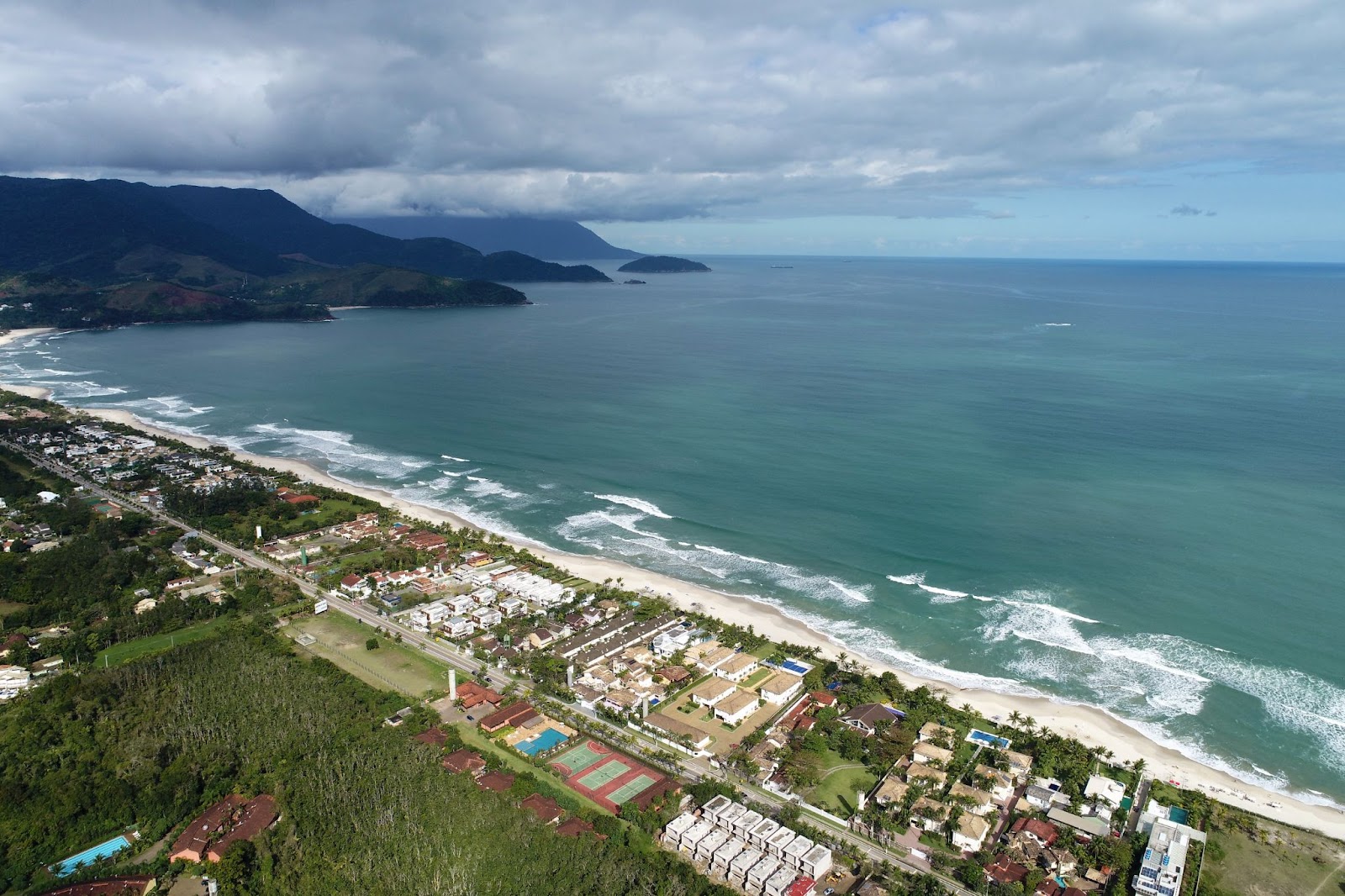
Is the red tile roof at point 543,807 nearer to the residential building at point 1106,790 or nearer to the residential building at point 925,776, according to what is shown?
the residential building at point 925,776

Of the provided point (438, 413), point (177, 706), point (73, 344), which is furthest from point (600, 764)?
point (73, 344)

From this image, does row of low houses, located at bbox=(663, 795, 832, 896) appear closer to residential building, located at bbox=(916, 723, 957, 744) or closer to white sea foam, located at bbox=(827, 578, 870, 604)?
residential building, located at bbox=(916, 723, 957, 744)

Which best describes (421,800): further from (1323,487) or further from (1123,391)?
(1123,391)

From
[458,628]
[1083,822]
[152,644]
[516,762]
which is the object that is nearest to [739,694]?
[516,762]

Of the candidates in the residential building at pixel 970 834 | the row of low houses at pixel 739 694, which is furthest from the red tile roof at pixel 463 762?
the residential building at pixel 970 834

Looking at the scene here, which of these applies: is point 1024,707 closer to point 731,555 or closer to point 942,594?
point 942,594

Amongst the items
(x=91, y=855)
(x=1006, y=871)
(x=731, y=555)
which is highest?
(x=731, y=555)
